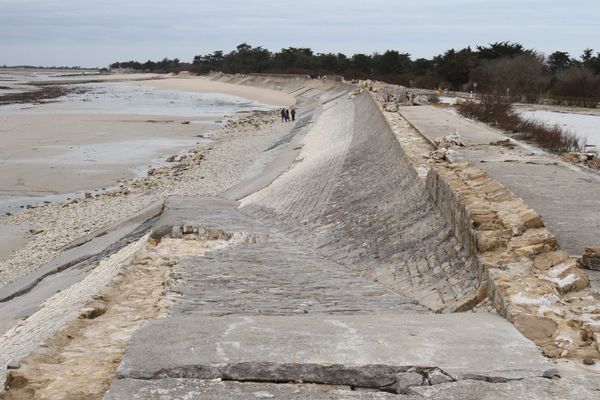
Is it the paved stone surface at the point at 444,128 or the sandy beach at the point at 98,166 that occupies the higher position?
the paved stone surface at the point at 444,128

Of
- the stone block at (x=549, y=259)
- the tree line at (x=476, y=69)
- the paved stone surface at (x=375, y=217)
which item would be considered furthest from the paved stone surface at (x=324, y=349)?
the tree line at (x=476, y=69)

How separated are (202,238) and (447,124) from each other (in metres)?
11.0

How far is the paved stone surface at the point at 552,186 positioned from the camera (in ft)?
21.6

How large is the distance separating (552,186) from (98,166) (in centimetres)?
1608

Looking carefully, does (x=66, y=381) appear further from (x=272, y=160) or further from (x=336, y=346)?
(x=272, y=160)

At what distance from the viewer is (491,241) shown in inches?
227

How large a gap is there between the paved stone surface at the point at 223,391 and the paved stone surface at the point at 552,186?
3409 mm

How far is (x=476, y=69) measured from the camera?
150 ft

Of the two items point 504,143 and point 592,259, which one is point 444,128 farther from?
point 592,259

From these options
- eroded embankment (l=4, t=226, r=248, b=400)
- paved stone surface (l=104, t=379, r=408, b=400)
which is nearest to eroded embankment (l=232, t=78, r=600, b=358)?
paved stone surface (l=104, t=379, r=408, b=400)

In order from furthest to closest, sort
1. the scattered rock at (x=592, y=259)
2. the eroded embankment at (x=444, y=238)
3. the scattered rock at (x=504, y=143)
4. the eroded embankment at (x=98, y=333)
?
the scattered rock at (x=504, y=143) < the scattered rock at (x=592, y=259) < the eroded embankment at (x=444, y=238) < the eroded embankment at (x=98, y=333)

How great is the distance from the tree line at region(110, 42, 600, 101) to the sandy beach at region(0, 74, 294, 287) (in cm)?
1439

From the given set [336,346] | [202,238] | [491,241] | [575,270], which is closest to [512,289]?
[575,270]

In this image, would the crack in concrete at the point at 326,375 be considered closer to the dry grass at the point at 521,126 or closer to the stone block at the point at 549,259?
the stone block at the point at 549,259
